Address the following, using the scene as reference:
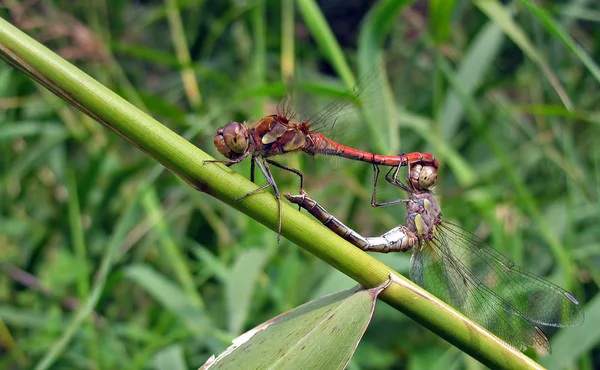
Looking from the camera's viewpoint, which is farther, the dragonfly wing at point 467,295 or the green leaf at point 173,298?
the green leaf at point 173,298

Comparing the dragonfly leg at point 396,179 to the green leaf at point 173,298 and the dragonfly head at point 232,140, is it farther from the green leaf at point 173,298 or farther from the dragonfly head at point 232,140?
the green leaf at point 173,298

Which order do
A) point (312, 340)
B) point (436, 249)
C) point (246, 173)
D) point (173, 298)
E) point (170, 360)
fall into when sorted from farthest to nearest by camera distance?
point (246, 173) < point (173, 298) < point (170, 360) < point (436, 249) < point (312, 340)

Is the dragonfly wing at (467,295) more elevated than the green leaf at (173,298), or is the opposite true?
the green leaf at (173,298)

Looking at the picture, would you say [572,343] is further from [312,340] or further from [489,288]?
[312,340]

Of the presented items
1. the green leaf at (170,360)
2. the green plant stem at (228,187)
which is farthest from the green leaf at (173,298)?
the green plant stem at (228,187)

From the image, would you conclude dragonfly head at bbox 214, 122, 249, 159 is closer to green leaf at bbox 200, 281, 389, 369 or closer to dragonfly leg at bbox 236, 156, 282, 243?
dragonfly leg at bbox 236, 156, 282, 243

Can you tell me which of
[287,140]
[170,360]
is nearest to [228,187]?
[287,140]

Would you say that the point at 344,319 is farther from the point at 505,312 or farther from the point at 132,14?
the point at 132,14
